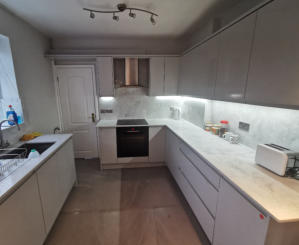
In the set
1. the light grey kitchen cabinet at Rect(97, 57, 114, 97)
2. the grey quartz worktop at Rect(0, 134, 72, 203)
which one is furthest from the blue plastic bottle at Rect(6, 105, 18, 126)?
the light grey kitchen cabinet at Rect(97, 57, 114, 97)

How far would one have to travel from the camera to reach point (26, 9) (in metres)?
1.86

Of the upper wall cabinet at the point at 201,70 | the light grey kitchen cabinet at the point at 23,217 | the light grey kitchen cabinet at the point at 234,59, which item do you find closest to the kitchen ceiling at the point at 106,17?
the upper wall cabinet at the point at 201,70

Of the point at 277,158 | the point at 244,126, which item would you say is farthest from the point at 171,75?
the point at 277,158

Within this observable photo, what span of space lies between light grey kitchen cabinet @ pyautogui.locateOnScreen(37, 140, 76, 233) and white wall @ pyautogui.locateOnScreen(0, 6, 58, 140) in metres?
0.85

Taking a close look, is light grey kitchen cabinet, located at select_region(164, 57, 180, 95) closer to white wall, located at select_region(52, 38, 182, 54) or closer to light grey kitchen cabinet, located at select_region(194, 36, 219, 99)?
white wall, located at select_region(52, 38, 182, 54)

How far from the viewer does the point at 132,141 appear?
9.29 ft

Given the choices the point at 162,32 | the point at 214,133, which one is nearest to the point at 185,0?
the point at 162,32

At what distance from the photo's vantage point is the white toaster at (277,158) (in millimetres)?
1104

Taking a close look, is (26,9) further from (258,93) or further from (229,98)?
(258,93)

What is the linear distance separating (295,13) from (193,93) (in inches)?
56.6

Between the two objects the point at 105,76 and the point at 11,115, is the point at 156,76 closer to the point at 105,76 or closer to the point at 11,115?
the point at 105,76

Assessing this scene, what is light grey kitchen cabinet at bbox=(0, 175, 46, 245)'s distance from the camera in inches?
39.3

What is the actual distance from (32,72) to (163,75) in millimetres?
2208

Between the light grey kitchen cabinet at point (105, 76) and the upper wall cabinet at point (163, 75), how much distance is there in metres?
0.77
